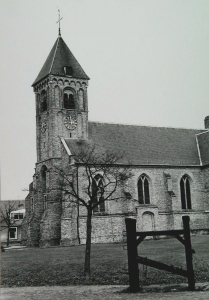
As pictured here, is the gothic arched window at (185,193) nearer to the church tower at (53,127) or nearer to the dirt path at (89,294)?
the church tower at (53,127)

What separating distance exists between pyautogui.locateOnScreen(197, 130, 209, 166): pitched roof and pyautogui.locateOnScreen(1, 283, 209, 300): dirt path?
3520 cm

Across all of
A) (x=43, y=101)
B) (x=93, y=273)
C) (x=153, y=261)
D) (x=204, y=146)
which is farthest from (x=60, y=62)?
(x=153, y=261)

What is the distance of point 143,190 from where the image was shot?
44.3 metres

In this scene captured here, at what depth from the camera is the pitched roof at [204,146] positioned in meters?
47.6

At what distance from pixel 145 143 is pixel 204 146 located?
23.6ft

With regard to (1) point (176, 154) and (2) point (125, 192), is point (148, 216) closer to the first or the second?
(2) point (125, 192)

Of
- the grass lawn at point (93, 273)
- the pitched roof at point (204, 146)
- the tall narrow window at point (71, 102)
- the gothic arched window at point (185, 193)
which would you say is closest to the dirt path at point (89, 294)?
the grass lawn at point (93, 273)

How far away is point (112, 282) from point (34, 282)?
10.9ft

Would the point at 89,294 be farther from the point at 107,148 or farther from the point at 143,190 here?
the point at 143,190

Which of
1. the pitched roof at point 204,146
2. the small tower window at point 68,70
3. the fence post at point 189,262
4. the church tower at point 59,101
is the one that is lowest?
the fence post at point 189,262

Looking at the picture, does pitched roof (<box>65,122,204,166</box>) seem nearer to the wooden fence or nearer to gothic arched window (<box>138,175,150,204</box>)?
gothic arched window (<box>138,175,150,204</box>)

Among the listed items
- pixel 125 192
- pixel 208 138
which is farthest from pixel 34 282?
pixel 208 138

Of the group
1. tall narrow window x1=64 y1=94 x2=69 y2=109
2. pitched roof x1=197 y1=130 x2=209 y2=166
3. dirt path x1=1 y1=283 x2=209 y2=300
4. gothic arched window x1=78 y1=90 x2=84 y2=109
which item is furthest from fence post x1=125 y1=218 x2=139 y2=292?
pitched roof x1=197 y1=130 x2=209 y2=166

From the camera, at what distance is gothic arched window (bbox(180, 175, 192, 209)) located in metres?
46.2
